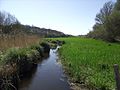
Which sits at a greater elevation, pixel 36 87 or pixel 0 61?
pixel 0 61

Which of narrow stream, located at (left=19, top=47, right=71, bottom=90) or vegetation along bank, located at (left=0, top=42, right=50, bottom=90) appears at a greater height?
vegetation along bank, located at (left=0, top=42, right=50, bottom=90)

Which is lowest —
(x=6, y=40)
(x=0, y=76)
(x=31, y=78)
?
(x=31, y=78)

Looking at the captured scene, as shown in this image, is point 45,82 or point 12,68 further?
point 45,82

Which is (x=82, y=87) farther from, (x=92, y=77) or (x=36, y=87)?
(x=36, y=87)

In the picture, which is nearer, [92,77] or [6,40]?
[92,77]

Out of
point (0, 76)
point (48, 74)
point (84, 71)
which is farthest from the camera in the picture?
point (48, 74)

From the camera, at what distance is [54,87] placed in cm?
1101

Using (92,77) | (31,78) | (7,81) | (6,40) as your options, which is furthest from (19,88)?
(6,40)

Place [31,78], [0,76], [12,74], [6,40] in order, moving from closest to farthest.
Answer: [0,76] < [12,74] < [31,78] < [6,40]

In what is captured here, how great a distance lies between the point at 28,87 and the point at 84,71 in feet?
9.89

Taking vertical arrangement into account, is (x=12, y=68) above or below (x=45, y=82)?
above

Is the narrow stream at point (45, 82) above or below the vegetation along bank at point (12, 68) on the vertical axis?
below

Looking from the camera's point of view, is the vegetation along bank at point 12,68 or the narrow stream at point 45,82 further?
the narrow stream at point 45,82

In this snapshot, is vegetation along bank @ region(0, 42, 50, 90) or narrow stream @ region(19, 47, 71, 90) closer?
vegetation along bank @ region(0, 42, 50, 90)
